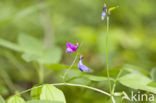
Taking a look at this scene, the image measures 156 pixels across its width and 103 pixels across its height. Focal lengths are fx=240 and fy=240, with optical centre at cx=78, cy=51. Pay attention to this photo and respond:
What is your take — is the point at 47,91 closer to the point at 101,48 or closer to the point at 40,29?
the point at 101,48

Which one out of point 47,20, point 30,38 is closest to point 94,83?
point 30,38

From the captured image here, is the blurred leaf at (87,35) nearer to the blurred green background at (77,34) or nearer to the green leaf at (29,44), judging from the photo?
the blurred green background at (77,34)

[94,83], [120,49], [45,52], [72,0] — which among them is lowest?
[120,49]

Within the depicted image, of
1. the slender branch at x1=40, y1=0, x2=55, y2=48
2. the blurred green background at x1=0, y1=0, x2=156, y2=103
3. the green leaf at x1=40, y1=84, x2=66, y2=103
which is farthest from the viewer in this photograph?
the slender branch at x1=40, y1=0, x2=55, y2=48

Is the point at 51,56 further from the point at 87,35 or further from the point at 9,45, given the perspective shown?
the point at 87,35

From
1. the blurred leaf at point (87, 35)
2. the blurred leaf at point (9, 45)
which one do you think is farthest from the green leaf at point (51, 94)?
the blurred leaf at point (87, 35)

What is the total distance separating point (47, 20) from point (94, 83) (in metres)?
1.85

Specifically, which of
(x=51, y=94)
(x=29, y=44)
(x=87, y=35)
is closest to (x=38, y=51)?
(x=29, y=44)

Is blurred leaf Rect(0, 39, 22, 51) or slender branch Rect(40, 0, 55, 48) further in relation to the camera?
slender branch Rect(40, 0, 55, 48)

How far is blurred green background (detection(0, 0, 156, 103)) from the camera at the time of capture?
2150 mm

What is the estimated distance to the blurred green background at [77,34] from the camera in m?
2.15

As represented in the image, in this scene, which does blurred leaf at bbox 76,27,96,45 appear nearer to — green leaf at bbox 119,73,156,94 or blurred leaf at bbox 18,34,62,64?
blurred leaf at bbox 18,34,62,64

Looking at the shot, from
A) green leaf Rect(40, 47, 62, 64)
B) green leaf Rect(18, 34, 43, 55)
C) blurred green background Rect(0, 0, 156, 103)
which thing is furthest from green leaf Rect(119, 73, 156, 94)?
green leaf Rect(18, 34, 43, 55)

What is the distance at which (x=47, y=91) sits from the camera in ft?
3.25
